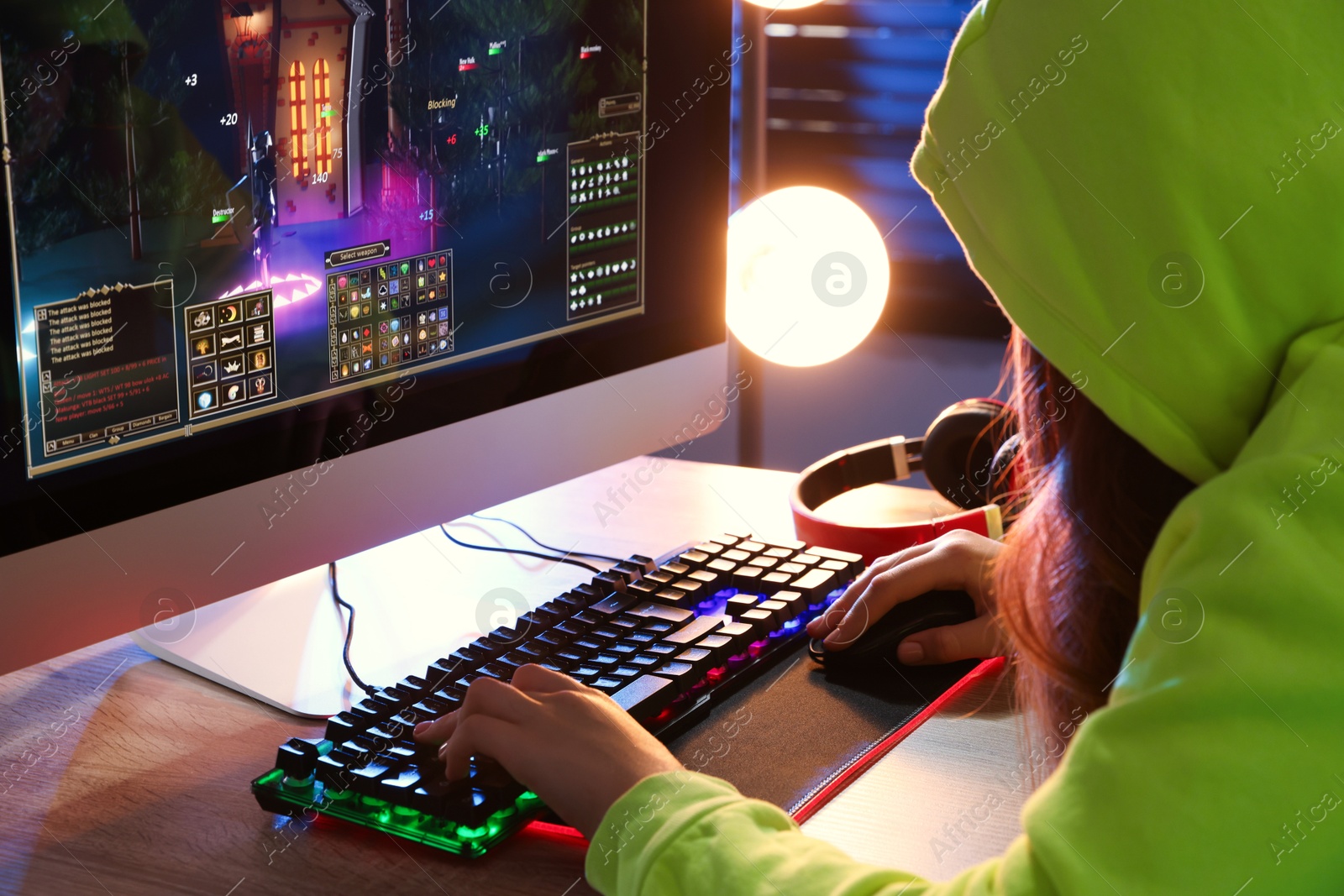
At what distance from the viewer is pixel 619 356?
0.92 meters

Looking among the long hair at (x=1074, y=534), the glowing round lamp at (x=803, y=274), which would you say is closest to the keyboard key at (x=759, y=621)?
the long hair at (x=1074, y=534)

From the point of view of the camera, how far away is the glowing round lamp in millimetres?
1244

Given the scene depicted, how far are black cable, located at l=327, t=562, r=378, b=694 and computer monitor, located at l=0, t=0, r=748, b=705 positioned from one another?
0.25 ft

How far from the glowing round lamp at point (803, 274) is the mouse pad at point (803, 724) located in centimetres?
57

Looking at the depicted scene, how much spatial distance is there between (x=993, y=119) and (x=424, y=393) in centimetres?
42

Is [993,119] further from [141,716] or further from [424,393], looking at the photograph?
[141,716]

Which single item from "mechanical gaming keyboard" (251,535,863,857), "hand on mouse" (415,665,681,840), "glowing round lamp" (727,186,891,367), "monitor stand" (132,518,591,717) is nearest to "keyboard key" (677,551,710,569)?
"mechanical gaming keyboard" (251,535,863,857)

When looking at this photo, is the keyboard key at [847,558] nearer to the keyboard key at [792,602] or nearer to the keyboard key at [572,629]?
the keyboard key at [792,602]

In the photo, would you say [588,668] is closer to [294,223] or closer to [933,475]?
[294,223]

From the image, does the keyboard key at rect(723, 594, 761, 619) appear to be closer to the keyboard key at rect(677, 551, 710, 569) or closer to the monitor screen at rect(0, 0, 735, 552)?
the keyboard key at rect(677, 551, 710, 569)

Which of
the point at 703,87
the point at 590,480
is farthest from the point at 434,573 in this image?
the point at 703,87

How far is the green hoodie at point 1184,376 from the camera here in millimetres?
368

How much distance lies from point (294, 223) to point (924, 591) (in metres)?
0.43

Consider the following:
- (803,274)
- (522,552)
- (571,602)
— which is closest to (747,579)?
(571,602)
